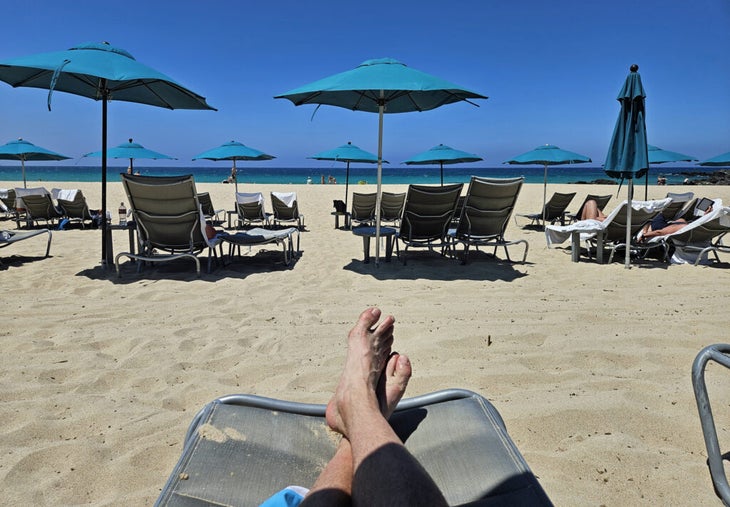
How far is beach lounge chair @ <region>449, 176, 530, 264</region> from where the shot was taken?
5.29 m

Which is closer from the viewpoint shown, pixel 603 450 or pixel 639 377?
pixel 603 450

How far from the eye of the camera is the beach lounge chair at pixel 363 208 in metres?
9.03

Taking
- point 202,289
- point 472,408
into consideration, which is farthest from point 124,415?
point 202,289

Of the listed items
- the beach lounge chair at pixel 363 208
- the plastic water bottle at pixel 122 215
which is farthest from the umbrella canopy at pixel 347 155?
the plastic water bottle at pixel 122 215

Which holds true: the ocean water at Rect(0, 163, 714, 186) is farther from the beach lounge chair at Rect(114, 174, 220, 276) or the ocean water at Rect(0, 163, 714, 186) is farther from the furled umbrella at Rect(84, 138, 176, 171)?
the beach lounge chair at Rect(114, 174, 220, 276)

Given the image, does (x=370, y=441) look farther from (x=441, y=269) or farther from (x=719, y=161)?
(x=719, y=161)

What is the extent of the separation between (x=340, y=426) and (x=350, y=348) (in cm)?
33

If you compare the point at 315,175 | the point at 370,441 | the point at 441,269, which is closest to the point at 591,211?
the point at 441,269

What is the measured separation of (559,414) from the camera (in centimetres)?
196

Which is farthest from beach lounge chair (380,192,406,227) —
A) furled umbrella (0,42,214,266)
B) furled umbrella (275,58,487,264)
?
furled umbrella (0,42,214,266)

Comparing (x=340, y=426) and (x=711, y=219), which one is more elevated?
(x=711, y=219)

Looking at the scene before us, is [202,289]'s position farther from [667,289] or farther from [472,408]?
[667,289]

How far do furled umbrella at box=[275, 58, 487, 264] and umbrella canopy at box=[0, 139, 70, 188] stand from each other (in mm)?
8560

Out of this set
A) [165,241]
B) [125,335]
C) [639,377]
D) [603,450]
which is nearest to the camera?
[603,450]
